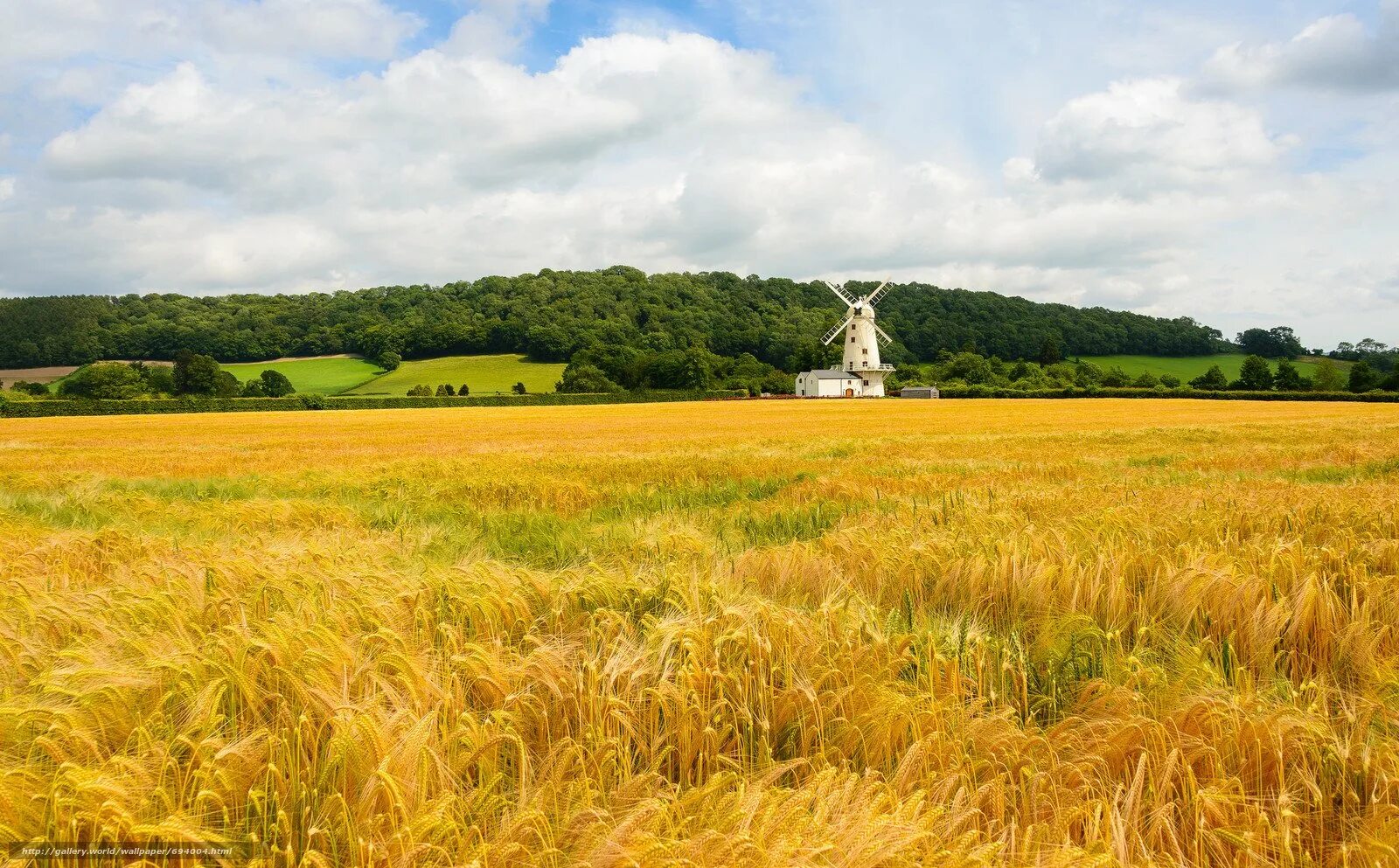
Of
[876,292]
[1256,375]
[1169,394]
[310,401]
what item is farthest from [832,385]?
[310,401]

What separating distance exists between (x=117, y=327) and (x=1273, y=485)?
160m

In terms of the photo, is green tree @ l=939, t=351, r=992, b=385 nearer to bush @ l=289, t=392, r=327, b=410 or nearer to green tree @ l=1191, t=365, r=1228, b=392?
green tree @ l=1191, t=365, r=1228, b=392

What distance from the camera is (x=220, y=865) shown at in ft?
6.72

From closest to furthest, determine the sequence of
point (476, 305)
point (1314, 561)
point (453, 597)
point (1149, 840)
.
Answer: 1. point (1149, 840)
2. point (453, 597)
3. point (1314, 561)
4. point (476, 305)

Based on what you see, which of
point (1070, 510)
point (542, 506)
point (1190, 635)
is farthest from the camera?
point (542, 506)

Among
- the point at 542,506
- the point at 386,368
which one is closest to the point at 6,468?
the point at 542,506

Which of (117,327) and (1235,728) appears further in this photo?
(117,327)

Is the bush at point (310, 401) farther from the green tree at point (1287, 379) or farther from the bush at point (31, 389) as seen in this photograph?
the green tree at point (1287, 379)

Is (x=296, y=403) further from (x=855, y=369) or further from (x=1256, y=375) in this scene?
(x=1256, y=375)

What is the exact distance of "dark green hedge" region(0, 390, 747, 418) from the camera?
77.9 metres

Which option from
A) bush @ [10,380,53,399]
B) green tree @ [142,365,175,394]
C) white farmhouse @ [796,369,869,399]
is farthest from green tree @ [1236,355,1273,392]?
bush @ [10,380,53,399]

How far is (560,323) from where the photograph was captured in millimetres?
152500

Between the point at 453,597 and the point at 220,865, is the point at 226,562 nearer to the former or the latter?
the point at 453,597

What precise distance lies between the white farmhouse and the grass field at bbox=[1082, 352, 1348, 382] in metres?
58.8
